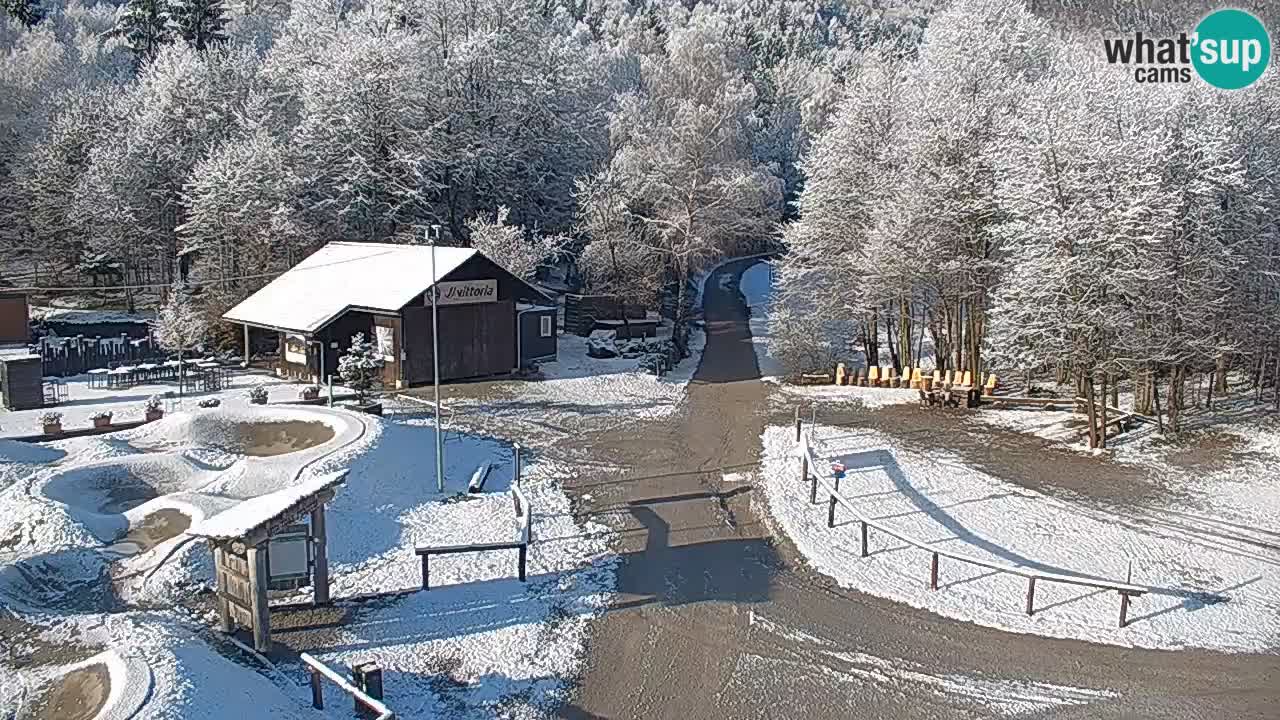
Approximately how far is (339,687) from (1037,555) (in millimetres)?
12470

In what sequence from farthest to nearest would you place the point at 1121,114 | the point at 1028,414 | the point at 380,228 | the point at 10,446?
the point at 380,228, the point at 1028,414, the point at 1121,114, the point at 10,446

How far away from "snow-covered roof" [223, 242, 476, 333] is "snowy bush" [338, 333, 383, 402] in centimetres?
134

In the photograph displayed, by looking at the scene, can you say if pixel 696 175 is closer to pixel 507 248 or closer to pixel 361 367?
pixel 507 248

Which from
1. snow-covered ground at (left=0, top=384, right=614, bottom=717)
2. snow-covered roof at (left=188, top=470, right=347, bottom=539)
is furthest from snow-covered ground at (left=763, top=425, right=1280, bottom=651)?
snow-covered roof at (left=188, top=470, right=347, bottom=539)

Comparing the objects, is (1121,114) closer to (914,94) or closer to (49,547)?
(914,94)

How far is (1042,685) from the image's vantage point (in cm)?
1398

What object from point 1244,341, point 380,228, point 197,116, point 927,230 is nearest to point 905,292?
point 927,230

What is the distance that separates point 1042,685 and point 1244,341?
18633mm

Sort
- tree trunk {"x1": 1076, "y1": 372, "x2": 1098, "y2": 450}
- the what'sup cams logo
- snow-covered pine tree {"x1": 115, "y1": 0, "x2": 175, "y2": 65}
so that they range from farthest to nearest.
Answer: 1. snow-covered pine tree {"x1": 115, "y1": 0, "x2": 175, "y2": 65}
2. the what'sup cams logo
3. tree trunk {"x1": 1076, "y1": 372, "x2": 1098, "y2": 450}

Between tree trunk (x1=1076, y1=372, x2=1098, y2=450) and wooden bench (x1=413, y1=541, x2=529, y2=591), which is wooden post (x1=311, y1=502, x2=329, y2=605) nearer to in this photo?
wooden bench (x1=413, y1=541, x2=529, y2=591)

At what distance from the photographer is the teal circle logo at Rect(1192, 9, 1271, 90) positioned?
30078mm

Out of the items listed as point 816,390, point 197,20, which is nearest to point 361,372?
point 816,390

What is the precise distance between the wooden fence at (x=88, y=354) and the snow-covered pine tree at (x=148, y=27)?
32.1m

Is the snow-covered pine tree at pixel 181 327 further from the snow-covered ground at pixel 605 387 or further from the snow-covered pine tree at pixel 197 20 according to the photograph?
the snow-covered pine tree at pixel 197 20
